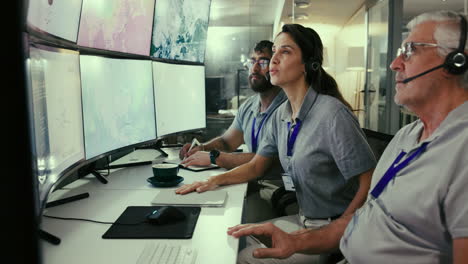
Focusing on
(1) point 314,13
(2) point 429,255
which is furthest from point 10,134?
(1) point 314,13

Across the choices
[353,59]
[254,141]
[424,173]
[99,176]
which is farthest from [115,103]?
[353,59]

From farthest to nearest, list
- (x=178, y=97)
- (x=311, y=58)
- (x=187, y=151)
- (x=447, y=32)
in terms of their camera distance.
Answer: (x=178, y=97), (x=187, y=151), (x=311, y=58), (x=447, y=32)

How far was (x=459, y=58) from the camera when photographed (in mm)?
919

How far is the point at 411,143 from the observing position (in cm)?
108

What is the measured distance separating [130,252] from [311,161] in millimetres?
847

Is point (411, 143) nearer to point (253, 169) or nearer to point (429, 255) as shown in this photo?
point (429, 255)

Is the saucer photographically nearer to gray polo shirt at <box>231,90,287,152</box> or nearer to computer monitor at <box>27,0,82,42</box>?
computer monitor at <box>27,0,82,42</box>

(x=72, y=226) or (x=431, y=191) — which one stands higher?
(x=431, y=191)

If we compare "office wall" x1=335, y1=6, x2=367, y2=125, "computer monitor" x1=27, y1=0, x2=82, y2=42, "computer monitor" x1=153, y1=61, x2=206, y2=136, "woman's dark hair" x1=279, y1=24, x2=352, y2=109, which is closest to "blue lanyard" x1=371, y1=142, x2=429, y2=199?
"woman's dark hair" x1=279, y1=24, x2=352, y2=109

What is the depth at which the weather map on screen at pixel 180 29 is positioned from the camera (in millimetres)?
2617

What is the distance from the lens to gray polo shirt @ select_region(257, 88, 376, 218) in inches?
57.2

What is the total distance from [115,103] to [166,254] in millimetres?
940

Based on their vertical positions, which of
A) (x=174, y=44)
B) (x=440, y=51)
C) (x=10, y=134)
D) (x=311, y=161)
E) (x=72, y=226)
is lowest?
(x=72, y=226)

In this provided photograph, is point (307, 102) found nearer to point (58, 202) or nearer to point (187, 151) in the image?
point (187, 151)
